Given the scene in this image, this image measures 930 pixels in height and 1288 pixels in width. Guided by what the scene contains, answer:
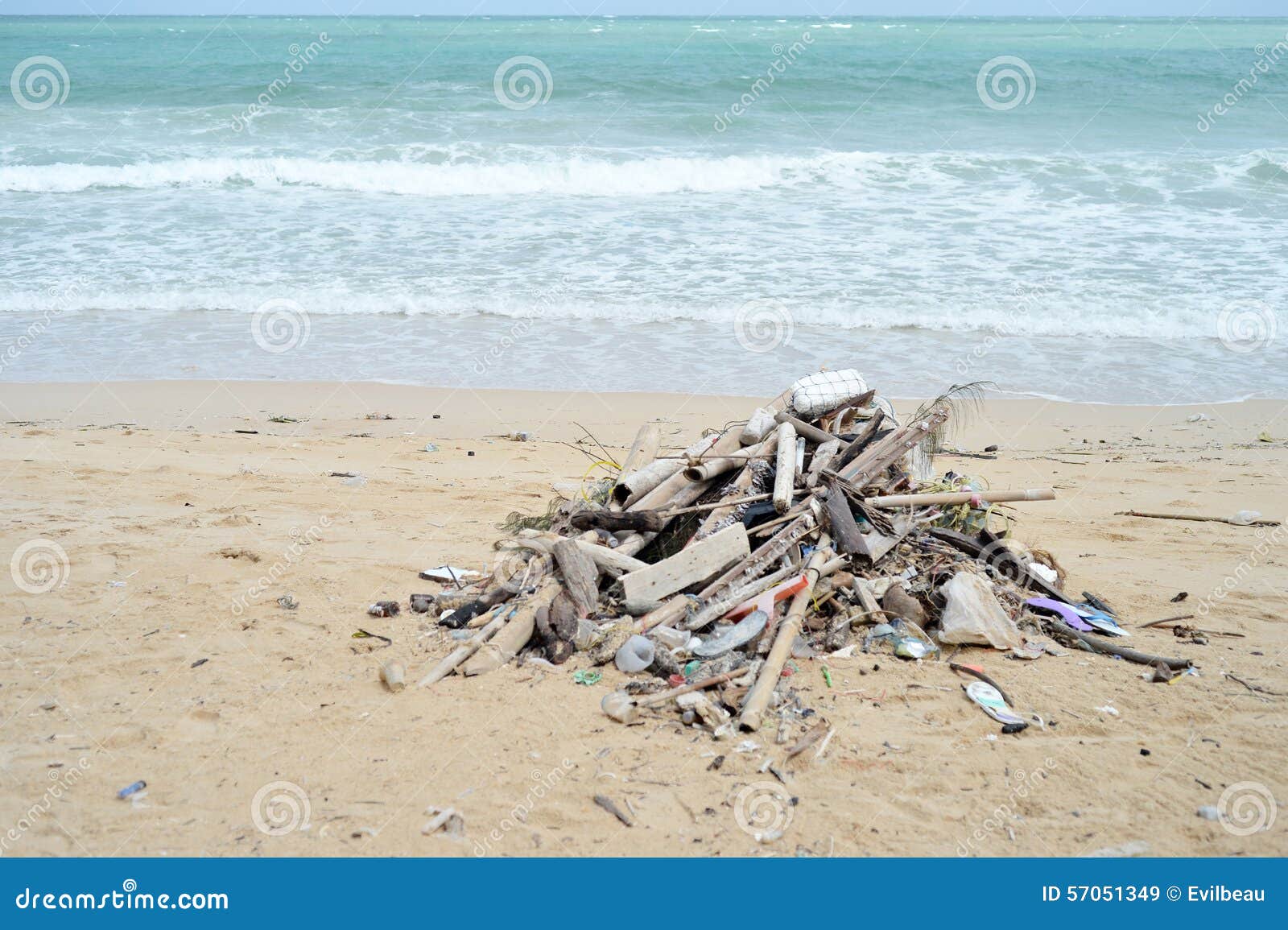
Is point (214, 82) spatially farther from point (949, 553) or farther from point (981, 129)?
point (949, 553)

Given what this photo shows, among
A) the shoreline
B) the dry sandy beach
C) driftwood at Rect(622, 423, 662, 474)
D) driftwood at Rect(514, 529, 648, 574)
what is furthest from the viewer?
the shoreline

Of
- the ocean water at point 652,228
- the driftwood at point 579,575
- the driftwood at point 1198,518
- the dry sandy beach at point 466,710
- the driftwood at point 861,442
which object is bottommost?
the dry sandy beach at point 466,710

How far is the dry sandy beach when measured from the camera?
12.0 feet

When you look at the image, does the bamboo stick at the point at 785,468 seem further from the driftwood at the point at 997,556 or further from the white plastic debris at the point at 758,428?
the driftwood at the point at 997,556

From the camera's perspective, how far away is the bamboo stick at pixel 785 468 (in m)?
5.01

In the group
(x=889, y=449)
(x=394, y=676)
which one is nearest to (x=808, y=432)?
(x=889, y=449)

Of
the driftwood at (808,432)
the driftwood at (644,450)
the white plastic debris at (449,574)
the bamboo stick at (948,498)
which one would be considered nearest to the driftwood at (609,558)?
the white plastic debris at (449,574)

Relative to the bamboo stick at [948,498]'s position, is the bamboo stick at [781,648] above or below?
below

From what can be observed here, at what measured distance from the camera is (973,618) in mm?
4715

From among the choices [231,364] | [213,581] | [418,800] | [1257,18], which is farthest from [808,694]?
[1257,18]

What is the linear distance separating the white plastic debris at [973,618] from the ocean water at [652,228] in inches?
178

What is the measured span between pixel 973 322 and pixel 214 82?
2503cm

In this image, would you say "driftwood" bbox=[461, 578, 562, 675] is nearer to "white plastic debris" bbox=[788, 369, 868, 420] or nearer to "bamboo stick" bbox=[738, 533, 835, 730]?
Result: "bamboo stick" bbox=[738, 533, 835, 730]

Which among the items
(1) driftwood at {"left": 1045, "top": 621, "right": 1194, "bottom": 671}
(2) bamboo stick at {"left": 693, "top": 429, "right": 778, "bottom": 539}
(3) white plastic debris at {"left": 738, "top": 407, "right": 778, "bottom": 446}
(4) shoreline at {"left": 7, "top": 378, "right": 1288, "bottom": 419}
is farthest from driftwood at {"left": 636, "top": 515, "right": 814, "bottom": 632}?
(4) shoreline at {"left": 7, "top": 378, "right": 1288, "bottom": 419}
